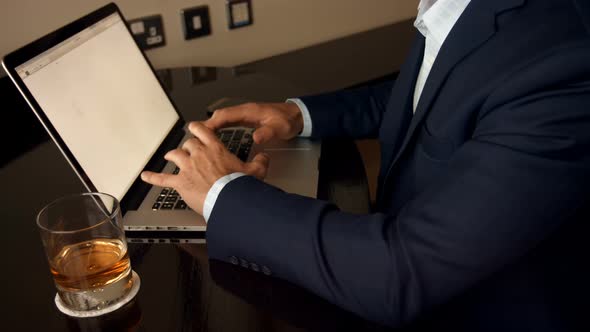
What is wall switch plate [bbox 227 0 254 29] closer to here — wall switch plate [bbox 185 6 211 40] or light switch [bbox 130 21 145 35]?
wall switch plate [bbox 185 6 211 40]

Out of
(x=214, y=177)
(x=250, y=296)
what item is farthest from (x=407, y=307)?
(x=214, y=177)

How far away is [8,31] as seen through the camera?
1.26m

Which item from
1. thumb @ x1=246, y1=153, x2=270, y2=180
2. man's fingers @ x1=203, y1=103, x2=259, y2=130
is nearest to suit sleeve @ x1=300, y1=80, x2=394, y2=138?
man's fingers @ x1=203, y1=103, x2=259, y2=130

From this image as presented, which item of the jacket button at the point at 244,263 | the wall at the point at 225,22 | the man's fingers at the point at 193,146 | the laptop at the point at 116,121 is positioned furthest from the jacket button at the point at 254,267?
the wall at the point at 225,22

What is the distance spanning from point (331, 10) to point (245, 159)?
1.08m

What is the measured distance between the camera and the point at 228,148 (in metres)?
1.09

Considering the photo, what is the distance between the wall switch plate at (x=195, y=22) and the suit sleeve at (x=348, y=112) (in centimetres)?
58

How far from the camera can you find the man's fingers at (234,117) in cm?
104

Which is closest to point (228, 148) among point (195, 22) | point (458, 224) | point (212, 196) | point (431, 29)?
point (212, 196)

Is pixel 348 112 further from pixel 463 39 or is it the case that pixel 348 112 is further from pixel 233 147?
pixel 463 39

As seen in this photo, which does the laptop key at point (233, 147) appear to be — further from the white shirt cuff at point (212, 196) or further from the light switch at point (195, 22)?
the light switch at point (195, 22)

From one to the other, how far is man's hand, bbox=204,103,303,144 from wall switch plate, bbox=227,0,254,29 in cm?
66

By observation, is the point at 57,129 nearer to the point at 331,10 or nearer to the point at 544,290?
the point at 544,290

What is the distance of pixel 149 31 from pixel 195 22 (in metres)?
0.15
